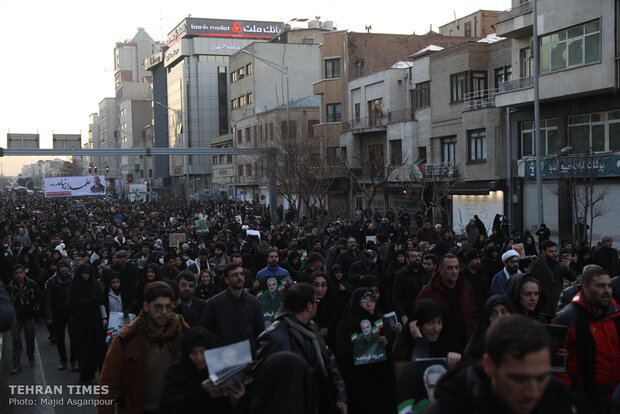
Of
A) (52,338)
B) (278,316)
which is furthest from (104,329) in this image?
(278,316)

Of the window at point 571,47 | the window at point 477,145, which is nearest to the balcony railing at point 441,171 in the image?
the window at point 477,145

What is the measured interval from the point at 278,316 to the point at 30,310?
693cm

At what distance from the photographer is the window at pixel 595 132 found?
24.5 metres

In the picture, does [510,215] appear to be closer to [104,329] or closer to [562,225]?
[562,225]

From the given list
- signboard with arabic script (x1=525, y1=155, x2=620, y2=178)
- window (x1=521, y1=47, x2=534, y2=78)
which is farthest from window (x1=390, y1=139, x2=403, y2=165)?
signboard with arabic script (x1=525, y1=155, x2=620, y2=178)

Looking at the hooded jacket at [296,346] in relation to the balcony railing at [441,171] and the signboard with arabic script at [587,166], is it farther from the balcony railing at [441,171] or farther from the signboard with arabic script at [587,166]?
the balcony railing at [441,171]

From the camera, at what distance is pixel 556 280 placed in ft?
30.7

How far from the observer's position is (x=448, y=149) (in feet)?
114

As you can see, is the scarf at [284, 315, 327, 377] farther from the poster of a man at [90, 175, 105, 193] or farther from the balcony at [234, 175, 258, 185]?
the balcony at [234, 175, 258, 185]

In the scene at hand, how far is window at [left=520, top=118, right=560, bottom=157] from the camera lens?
27.3 metres

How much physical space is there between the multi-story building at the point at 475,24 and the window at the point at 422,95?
2544 centimetres


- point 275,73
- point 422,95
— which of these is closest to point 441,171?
point 422,95

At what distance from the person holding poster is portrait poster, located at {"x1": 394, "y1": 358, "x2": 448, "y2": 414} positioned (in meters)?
1.94

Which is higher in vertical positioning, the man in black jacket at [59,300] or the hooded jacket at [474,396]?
the hooded jacket at [474,396]
